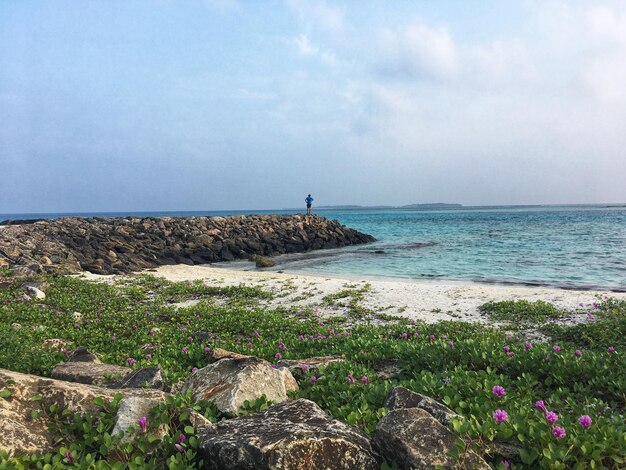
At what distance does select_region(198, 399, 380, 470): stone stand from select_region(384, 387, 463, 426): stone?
0.71m

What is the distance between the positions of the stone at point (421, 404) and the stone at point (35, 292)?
15376 mm

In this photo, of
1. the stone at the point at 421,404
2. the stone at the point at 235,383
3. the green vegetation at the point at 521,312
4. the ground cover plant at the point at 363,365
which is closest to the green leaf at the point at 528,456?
the ground cover plant at the point at 363,365

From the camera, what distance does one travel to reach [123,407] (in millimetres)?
3865

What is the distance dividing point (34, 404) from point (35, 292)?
46.6ft

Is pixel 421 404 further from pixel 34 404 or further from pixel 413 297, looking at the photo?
pixel 413 297

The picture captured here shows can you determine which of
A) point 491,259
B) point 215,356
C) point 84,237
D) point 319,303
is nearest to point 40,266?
point 84,237

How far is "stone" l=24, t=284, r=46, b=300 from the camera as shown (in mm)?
15555

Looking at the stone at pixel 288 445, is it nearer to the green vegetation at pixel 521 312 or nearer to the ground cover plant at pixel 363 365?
the ground cover plant at pixel 363 365

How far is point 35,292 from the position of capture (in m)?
15.9

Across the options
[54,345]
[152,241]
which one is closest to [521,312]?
[54,345]

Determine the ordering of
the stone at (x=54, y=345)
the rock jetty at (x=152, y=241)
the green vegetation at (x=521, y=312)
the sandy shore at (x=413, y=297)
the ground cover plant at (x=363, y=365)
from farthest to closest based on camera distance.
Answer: the rock jetty at (x=152, y=241) → the sandy shore at (x=413, y=297) → the green vegetation at (x=521, y=312) → the stone at (x=54, y=345) → the ground cover plant at (x=363, y=365)

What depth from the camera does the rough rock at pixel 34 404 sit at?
12.0ft

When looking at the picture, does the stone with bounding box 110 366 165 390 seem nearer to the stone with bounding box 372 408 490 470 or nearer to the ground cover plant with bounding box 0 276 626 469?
the ground cover plant with bounding box 0 276 626 469

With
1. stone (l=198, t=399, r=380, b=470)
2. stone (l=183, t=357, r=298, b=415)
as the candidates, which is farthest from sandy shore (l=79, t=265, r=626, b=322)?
stone (l=198, t=399, r=380, b=470)
